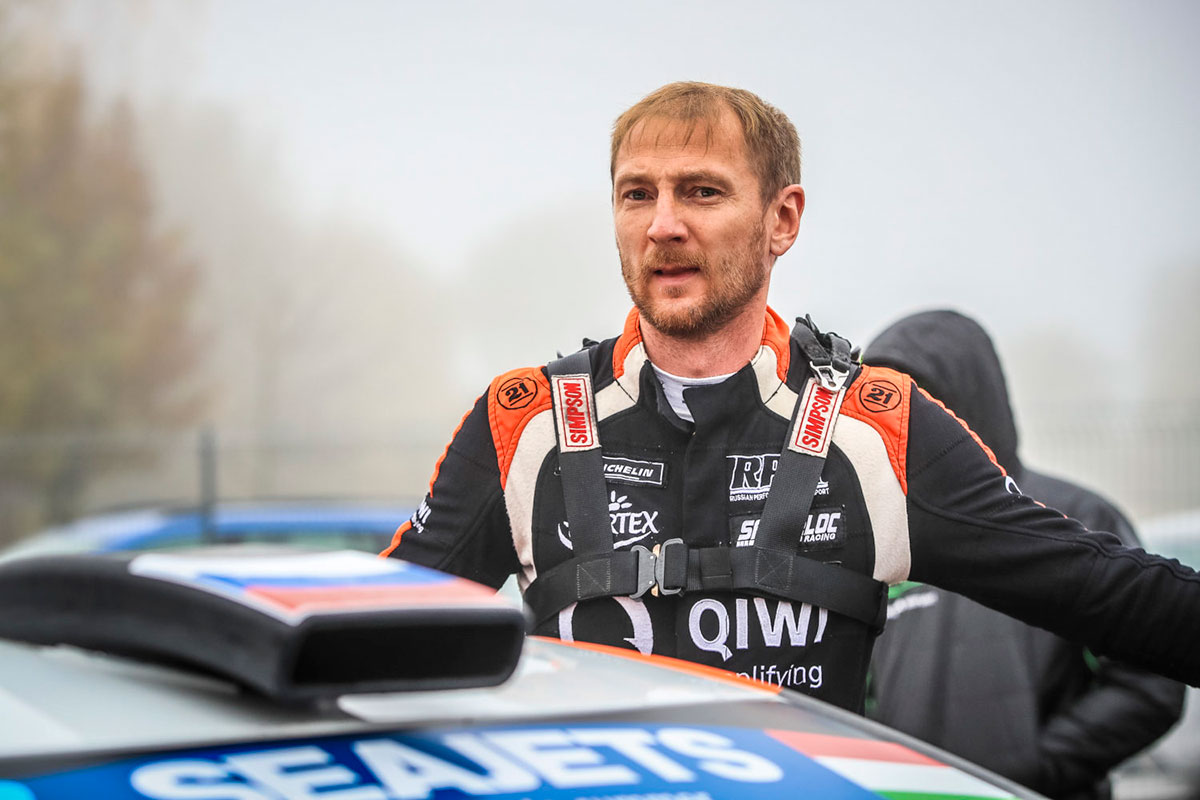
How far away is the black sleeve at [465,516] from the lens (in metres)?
1.95

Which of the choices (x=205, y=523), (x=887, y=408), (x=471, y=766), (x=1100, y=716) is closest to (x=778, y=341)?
(x=887, y=408)

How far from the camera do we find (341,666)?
95 centimetres

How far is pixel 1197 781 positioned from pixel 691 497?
4779mm

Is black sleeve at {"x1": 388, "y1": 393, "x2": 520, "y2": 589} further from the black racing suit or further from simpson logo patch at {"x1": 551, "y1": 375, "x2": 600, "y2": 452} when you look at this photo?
simpson logo patch at {"x1": 551, "y1": 375, "x2": 600, "y2": 452}

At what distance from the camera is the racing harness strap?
1827mm

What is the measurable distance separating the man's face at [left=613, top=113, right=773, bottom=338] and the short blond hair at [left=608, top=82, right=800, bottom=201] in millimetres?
14

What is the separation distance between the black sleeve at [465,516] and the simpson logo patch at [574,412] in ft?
0.35

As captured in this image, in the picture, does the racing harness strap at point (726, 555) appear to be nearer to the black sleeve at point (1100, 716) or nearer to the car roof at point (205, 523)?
the black sleeve at point (1100, 716)

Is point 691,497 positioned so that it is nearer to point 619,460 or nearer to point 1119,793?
point 619,460

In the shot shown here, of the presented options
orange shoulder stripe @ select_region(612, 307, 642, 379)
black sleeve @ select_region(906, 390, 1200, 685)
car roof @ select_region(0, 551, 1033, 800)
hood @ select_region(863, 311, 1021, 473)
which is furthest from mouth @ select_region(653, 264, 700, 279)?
hood @ select_region(863, 311, 1021, 473)

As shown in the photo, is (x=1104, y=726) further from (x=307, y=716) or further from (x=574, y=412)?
(x=307, y=716)

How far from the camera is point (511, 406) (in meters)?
1.99

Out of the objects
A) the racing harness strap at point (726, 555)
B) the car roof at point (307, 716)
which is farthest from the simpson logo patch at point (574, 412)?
the car roof at point (307, 716)

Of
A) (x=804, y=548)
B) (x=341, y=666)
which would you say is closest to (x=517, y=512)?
(x=804, y=548)
